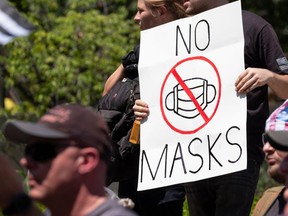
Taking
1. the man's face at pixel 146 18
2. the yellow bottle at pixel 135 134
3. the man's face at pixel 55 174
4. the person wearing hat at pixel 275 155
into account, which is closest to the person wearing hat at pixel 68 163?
the man's face at pixel 55 174

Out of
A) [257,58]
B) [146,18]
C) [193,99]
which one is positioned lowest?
[193,99]

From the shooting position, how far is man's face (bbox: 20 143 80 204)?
12.9 ft

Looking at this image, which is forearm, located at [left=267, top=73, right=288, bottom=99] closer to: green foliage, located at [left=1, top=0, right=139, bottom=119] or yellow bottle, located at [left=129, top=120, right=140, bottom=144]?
yellow bottle, located at [left=129, top=120, right=140, bottom=144]

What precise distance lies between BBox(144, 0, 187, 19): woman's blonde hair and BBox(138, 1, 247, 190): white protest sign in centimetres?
10

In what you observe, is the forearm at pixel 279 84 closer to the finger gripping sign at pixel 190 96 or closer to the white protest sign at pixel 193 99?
the white protest sign at pixel 193 99

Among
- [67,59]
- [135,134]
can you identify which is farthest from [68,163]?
[67,59]

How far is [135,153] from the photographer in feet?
21.1

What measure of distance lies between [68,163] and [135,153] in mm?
2495

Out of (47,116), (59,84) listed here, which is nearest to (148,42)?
(47,116)

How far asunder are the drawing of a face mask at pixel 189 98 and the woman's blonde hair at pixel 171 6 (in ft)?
1.41

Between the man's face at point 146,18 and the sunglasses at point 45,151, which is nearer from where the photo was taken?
the sunglasses at point 45,151

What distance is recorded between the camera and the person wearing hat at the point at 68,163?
12.9ft

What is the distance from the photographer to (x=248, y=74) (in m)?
5.71

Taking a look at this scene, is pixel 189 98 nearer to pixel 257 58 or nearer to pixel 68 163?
pixel 257 58
